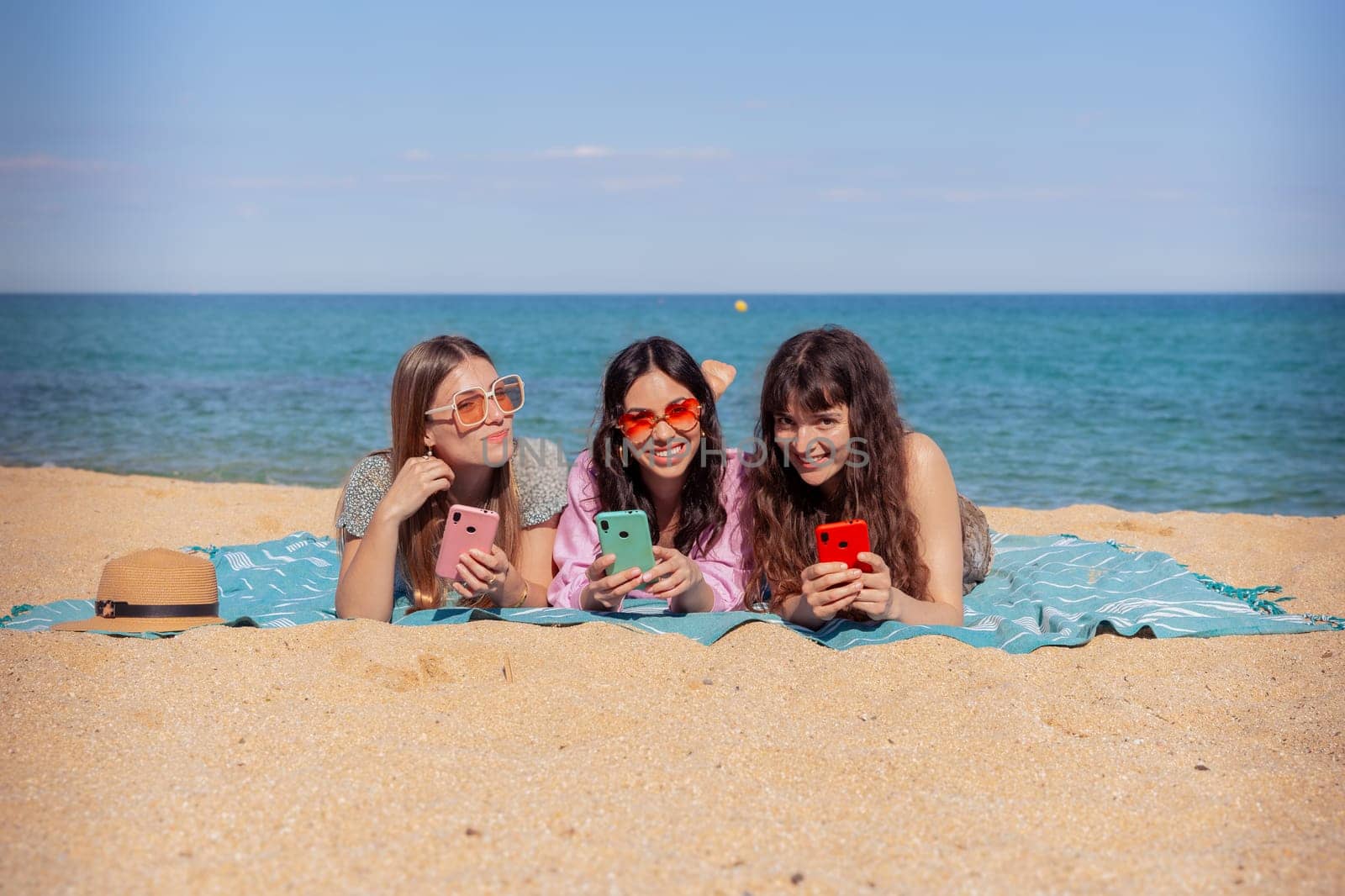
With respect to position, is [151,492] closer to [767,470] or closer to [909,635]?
[767,470]

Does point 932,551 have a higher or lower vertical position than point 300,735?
higher

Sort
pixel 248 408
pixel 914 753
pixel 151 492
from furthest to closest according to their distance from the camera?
pixel 248 408 → pixel 151 492 → pixel 914 753

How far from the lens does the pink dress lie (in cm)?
468

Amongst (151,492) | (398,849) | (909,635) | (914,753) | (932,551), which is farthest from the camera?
(151,492)

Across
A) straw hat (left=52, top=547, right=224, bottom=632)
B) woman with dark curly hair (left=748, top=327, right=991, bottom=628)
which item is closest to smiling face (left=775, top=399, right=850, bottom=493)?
woman with dark curly hair (left=748, top=327, right=991, bottom=628)

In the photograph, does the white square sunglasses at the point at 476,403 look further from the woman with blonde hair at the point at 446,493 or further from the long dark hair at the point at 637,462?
the long dark hair at the point at 637,462

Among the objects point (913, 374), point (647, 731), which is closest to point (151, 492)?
point (647, 731)

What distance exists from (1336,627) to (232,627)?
4687 mm

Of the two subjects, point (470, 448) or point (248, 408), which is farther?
point (248, 408)

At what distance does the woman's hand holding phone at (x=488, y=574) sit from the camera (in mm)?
4180

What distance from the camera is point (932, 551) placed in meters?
4.36

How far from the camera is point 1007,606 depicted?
4.97m

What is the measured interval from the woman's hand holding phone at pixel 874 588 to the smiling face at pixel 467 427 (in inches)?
66.1

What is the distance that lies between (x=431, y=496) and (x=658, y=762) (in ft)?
7.11
